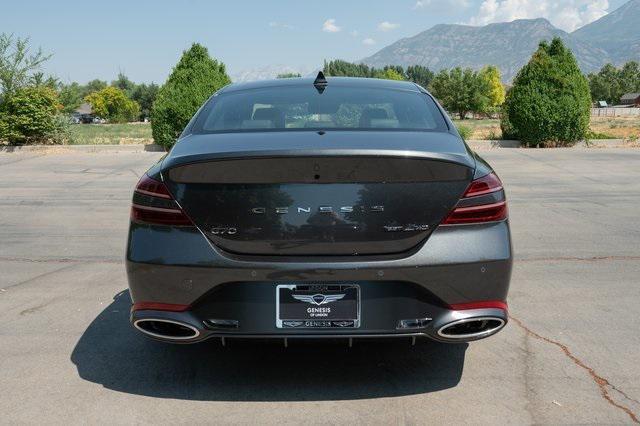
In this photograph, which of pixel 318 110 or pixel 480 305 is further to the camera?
pixel 318 110

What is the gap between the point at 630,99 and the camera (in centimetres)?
14888

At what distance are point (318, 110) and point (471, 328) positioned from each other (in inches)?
65.3

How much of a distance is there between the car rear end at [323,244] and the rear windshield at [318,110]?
2.01ft

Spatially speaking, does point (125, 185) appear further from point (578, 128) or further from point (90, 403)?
point (578, 128)

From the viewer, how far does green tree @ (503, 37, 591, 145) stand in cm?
1681

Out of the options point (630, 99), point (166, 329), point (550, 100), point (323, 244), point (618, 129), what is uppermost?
point (630, 99)

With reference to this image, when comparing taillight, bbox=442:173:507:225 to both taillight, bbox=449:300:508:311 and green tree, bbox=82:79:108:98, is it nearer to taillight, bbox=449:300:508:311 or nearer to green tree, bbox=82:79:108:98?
taillight, bbox=449:300:508:311

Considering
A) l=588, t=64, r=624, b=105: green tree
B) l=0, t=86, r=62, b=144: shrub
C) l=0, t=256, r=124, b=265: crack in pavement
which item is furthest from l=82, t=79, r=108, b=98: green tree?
l=0, t=256, r=124, b=265: crack in pavement

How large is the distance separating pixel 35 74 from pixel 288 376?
18.6 m

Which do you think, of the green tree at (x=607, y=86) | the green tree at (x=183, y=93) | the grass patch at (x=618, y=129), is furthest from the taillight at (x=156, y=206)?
the green tree at (x=607, y=86)

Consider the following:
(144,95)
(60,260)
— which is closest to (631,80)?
(144,95)

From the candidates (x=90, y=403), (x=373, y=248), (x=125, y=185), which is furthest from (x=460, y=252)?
(x=125, y=185)

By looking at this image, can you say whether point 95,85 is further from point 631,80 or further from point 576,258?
point 576,258

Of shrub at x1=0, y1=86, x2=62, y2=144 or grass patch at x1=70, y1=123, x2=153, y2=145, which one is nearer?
shrub at x1=0, y1=86, x2=62, y2=144
